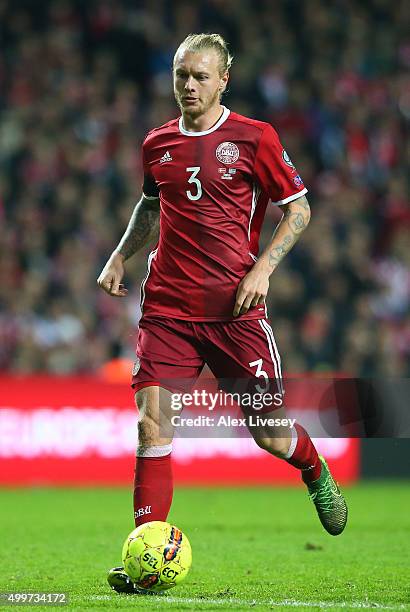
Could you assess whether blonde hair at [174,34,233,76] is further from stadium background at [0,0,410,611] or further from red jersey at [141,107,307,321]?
stadium background at [0,0,410,611]

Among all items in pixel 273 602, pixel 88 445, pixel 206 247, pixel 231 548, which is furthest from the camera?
pixel 88 445

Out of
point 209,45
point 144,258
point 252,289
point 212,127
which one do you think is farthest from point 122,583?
point 144,258

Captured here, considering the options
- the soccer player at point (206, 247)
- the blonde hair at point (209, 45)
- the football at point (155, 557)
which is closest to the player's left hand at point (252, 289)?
the soccer player at point (206, 247)

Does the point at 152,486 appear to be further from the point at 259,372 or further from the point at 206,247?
the point at 206,247

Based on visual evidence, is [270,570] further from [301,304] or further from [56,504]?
[301,304]

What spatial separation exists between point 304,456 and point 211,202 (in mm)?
1295

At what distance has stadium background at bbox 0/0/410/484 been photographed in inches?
511

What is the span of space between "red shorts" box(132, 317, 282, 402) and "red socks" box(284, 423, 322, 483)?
324 millimetres

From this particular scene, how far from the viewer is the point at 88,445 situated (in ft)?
38.7

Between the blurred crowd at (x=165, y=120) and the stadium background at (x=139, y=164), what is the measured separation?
20 mm

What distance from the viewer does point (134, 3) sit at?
1670 centimetres

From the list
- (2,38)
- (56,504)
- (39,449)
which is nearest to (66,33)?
(2,38)

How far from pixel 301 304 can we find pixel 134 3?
5.53 m

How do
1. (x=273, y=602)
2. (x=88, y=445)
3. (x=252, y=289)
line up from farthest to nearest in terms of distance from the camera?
1. (x=88, y=445)
2. (x=252, y=289)
3. (x=273, y=602)
